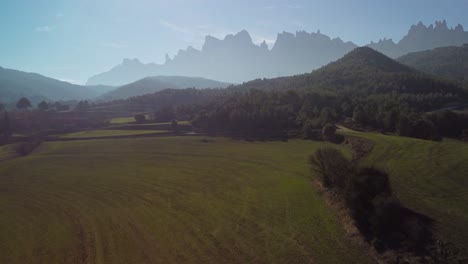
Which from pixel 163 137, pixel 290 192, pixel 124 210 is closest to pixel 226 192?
pixel 290 192

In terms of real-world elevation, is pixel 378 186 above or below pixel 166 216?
above

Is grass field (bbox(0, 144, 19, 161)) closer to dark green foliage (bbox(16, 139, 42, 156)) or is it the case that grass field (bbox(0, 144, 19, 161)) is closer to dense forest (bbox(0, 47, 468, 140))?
dark green foliage (bbox(16, 139, 42, 156))

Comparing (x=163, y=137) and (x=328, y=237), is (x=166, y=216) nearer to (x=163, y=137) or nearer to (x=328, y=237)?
(x=328, y=237)

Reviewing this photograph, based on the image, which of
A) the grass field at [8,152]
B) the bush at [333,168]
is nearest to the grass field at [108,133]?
the grass field at [8,152]

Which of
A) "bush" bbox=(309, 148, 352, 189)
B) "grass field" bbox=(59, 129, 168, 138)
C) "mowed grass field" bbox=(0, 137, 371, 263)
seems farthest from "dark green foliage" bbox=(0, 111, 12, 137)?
"bush" bbox=(309, 148, 352, 189)

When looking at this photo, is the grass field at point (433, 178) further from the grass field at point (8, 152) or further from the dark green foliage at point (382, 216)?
the grass field at point (8, 152)

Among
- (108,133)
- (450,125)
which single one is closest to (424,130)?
(450,125)

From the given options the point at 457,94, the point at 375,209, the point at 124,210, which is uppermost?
the point at 457,94

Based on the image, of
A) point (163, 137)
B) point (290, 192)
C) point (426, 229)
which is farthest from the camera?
point (163, 137)
